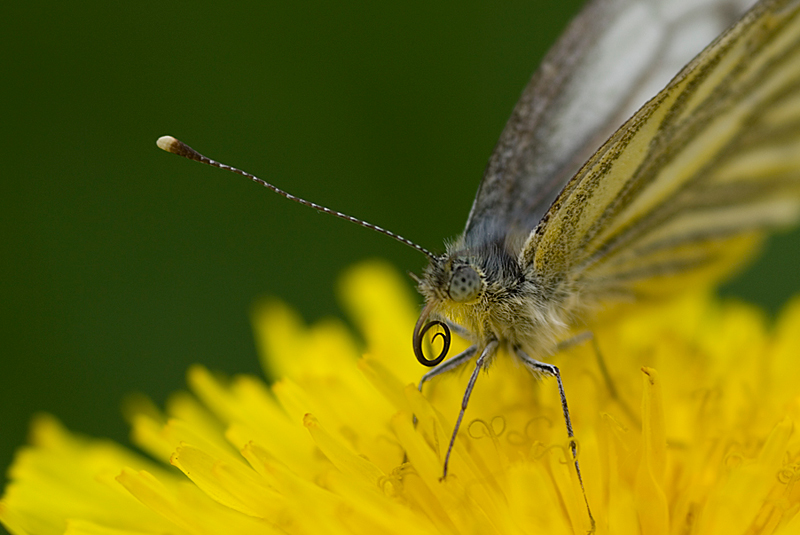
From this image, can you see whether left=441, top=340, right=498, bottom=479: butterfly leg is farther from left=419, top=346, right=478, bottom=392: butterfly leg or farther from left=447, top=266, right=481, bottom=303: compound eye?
left=447, top=266, right=481, bottom=303: compound eye

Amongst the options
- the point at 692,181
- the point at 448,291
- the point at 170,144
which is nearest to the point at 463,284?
the point at 448,291

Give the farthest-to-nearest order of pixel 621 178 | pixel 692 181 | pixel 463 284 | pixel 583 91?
1. pixel 583 91
2. pixel 692 181
3. pixel 621 178
4. pixel 463 284

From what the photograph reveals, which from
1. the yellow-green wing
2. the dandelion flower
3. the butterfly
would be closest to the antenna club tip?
the butterfly

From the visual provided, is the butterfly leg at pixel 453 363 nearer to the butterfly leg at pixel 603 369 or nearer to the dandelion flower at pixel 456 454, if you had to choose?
the dandelion flower at pixel 456 454

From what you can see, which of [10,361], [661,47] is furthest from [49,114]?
[661,47]

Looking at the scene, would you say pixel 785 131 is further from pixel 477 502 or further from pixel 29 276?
pixel 29 276

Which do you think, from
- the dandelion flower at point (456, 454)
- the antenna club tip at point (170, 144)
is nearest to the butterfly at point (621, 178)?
the antenna club tip at point (170, 144)

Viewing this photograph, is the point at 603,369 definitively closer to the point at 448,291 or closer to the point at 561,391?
the point at 561,391
